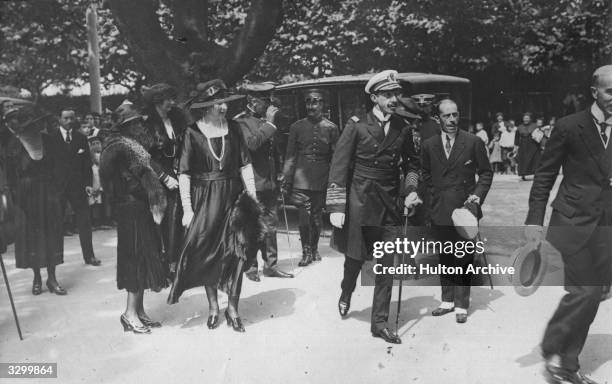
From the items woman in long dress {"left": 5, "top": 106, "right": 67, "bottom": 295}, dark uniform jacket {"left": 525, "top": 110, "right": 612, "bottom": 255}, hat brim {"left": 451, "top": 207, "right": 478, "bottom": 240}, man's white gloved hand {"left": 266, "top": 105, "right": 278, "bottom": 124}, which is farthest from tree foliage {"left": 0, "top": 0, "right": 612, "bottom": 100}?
dark uniform jacket {"left": 525, "top": 110, "right": 612, "bottom": 255}

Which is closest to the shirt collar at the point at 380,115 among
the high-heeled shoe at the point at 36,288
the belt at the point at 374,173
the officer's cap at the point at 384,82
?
the officer's cap at the point at 384,82

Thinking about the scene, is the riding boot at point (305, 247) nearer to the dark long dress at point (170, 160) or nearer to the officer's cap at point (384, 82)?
the dark long dress at point (170, 160)

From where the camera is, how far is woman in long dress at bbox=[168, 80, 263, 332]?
5320 mm

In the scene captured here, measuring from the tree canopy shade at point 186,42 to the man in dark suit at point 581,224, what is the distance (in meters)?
5.74

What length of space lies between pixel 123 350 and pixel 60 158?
2920 millimetres

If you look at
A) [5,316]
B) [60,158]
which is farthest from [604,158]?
[60,158]

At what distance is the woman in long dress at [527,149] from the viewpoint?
1369cm

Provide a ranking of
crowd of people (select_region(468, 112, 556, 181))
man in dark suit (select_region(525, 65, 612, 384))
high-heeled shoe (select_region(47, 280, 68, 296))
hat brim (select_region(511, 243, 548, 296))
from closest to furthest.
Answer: man in dark suit (select_region(525, 65, 612, 384)) → hat brim (select_region(511, 243, 548, 296)) → high-heeled shoe (select_region(47, 280, 68, 296)) → crowd of people (select_region(468, 112, 556, 181))

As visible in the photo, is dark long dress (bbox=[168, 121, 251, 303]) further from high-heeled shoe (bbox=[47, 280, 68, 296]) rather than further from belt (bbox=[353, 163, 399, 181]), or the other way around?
high-heeled shoe (bbox=[47, 280, 68, 296])

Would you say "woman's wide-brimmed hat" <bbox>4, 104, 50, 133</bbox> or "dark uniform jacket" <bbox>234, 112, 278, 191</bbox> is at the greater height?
"woman's wide-brimmed hat" <bbox>4, 104, 50, 133</bbox>

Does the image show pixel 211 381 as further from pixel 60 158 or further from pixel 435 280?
pixel 60 158

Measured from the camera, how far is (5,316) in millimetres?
5613

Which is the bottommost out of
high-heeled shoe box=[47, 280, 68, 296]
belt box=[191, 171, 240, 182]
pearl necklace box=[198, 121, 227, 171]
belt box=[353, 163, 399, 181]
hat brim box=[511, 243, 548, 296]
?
high-heeled shoe box=[47, 280, 68, 296]

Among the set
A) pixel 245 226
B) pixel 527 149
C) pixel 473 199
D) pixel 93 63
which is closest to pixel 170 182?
pixel 245 226
